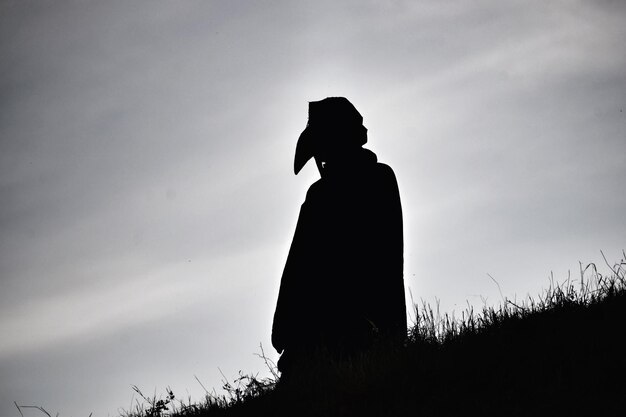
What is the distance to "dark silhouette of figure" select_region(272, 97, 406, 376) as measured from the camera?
4.71m

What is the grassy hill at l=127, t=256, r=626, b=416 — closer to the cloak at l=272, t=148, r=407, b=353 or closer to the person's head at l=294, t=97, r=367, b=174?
the cloak at l=272, t=148, r=407, b=353

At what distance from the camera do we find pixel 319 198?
16.3ft

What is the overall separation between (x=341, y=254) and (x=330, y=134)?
1.00 m

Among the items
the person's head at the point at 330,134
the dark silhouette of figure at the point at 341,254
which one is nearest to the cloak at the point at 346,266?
the dark silhouette of figure at the point at 341,254

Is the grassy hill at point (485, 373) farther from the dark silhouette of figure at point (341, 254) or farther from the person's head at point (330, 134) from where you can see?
the person's head at point (330, 134)

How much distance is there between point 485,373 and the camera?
3.94 metres

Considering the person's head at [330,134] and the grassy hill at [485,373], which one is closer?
the grassy hill at [485,373]

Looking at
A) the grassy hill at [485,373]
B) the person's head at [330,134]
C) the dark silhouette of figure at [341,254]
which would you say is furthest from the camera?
the person's head at [330,134]

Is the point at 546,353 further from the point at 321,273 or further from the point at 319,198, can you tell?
the point at 319,198

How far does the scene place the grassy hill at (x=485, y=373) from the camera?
3527mm

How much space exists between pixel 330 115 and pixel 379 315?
5.51 feet

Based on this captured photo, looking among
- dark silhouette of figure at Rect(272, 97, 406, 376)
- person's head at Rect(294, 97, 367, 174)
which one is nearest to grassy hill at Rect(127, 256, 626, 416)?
dark silhouette of figure at Rect(272, 97, 406, 376)

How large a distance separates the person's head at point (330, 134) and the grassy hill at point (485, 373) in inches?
60.3

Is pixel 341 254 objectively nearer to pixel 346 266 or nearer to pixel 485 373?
pixel 346 266
